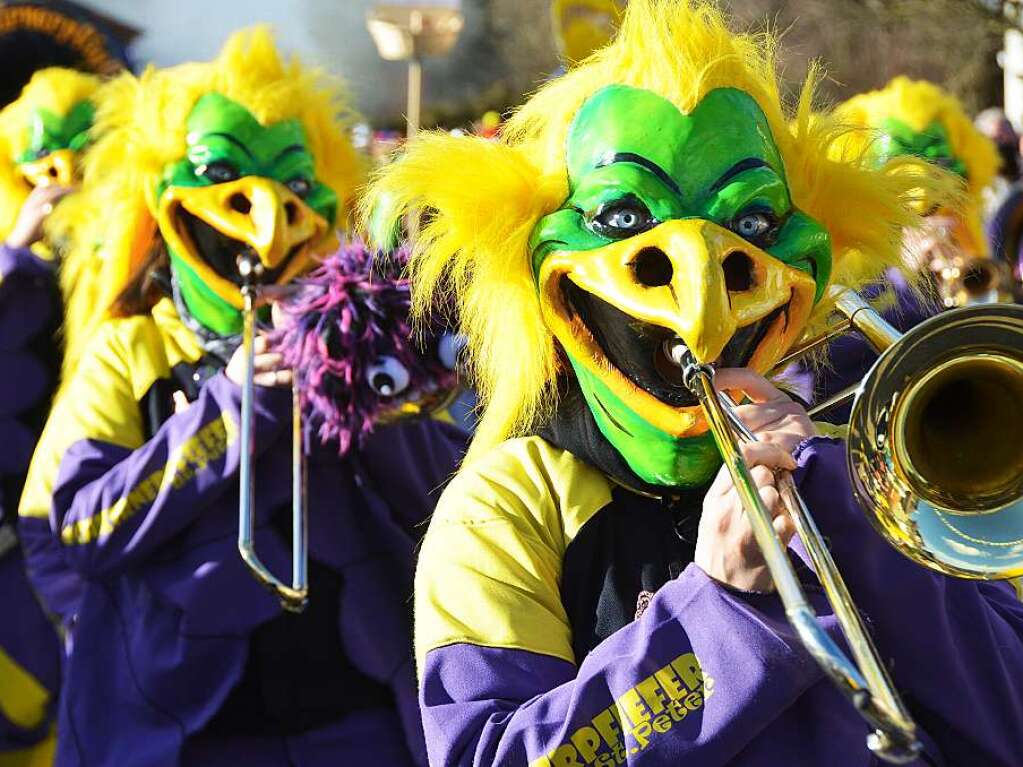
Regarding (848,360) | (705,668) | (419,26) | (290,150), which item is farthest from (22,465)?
(419,26)

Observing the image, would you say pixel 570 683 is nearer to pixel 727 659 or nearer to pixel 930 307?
pixel 727 659

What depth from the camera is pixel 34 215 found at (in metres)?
4.98

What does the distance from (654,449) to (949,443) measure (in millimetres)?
398

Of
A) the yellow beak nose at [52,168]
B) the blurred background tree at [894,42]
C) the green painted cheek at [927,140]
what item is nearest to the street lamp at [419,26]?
the yellow beak nose at [52,168]

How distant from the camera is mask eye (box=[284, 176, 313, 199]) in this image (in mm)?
3875

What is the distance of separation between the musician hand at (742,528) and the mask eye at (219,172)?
2.07 m

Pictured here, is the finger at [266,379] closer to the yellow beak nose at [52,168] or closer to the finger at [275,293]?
the finger at [275,293]

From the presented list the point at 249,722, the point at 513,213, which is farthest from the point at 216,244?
the point at 513,213

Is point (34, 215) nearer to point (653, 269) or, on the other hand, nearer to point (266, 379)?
point (266, 379)

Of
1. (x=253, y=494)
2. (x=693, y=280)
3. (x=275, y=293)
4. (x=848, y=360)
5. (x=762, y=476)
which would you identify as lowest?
(x=253, y=494)

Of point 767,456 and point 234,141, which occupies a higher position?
point 767,456

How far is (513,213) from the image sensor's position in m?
2.33

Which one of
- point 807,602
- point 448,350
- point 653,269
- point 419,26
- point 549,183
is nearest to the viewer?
point 807,602

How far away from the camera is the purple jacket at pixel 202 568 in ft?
11.3
